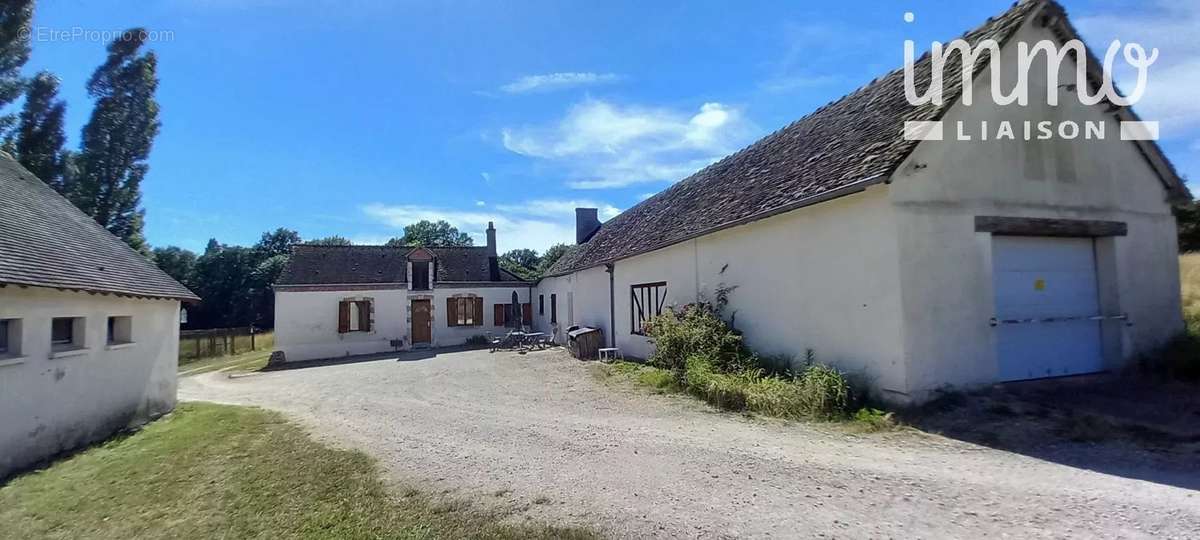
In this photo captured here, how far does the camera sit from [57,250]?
28.4 ft

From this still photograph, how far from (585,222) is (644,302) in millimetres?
14072

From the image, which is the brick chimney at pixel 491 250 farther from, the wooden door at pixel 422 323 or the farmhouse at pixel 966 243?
the farmhouse at pixel 966 243

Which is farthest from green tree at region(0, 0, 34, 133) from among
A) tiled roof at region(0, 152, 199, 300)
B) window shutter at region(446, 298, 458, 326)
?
window shutter at region(446, 298, 458, 326)

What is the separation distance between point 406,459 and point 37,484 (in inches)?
174

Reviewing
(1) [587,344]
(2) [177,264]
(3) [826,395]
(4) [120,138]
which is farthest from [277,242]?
(3) [826,395]

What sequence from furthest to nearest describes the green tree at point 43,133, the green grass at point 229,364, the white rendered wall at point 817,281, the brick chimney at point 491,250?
1. the brick chimney at point 491,250
2. the green tree at point 43,133
3. the green grass at point 229,364
4. the white rendered wall at point 817,281

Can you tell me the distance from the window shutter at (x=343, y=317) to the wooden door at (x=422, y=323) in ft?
9.33

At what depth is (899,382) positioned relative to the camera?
681 centimetres

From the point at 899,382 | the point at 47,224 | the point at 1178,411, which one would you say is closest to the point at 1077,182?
the point at 1178,411

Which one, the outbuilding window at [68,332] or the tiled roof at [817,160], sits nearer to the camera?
the tiled roof at [817,160]

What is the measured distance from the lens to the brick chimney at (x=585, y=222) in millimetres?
28000

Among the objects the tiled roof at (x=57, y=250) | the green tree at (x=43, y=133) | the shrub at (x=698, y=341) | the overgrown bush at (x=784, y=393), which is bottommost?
the overgrown bush at (x=784, y=393)

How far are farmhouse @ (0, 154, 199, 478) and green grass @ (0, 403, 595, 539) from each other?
77cm

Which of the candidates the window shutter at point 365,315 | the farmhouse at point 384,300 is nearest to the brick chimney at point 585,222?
the farmhouse at point 384,300
